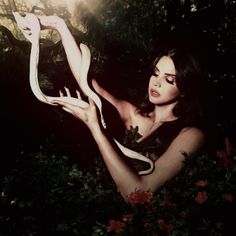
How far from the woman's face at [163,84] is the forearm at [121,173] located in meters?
0.90

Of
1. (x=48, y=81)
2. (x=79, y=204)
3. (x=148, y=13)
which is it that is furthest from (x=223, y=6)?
(x=79, y=204)

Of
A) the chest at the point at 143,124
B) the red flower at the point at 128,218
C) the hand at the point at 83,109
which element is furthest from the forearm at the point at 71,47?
the red flower at the point at 128,218

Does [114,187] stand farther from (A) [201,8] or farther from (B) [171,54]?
(A) [201,8]

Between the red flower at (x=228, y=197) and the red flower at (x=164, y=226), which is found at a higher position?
the red flower at (x=164, y=226)

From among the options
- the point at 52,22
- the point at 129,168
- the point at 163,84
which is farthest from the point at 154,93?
the point at 52,22

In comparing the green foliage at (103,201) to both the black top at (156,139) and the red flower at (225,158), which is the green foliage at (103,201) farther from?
the black top at (156,139)

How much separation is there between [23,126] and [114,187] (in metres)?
1.42

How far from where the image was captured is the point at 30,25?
4723mm

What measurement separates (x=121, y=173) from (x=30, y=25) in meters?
1.96

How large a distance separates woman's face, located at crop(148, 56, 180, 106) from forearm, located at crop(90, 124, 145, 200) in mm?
903

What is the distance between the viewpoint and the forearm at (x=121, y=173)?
163 inches

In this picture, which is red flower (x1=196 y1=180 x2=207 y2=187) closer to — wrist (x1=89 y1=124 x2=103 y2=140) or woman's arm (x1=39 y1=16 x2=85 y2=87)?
wrist (x1=89 y1=124 x2=103 y2=140)

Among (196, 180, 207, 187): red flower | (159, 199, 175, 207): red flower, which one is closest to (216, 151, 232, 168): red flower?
(196, 180, 207, 187): red flower

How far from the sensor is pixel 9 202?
4352 millimetres
